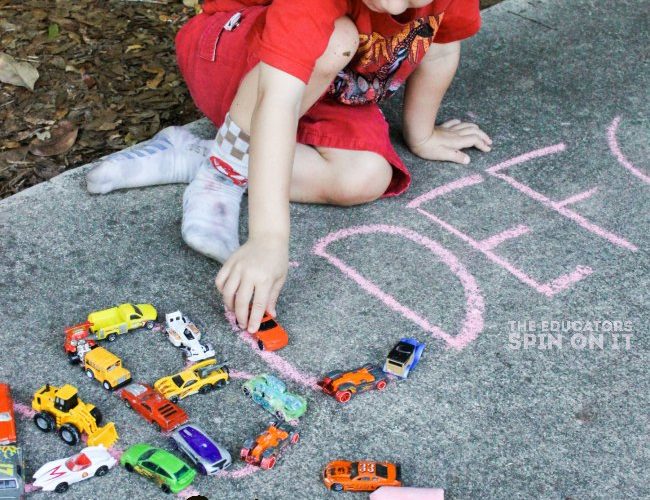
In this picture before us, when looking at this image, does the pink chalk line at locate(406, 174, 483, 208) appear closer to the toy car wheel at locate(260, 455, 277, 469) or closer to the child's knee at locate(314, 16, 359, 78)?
the child's knee at locate(314, 16, 359, 78)

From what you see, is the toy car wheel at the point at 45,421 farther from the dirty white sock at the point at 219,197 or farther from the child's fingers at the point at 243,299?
the dirty white sock at the point at 219,197

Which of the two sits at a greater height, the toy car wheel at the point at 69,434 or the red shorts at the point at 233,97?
the red shorts at the point at 233,97

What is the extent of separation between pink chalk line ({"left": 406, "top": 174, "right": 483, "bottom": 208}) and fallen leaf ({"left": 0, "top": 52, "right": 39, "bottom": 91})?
4.28ft

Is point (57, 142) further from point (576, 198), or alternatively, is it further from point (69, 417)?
point (576, 198)

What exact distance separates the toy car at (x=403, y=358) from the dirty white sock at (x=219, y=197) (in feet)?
1.58

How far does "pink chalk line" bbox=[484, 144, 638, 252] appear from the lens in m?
2.20

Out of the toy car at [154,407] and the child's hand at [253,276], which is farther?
the child's hand at [253,276]

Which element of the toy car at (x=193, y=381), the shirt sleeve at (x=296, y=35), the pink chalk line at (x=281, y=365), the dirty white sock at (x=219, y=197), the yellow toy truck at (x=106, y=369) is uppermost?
the shirt sleeve at (x=296, y=35)

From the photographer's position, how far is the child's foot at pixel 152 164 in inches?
87.8

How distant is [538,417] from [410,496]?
35cm

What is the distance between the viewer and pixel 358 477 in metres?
1.52

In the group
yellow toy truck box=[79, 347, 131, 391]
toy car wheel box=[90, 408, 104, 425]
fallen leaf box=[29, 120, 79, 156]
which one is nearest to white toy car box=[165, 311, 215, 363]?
yellow toy truck box=[79, 347, 131, 391]

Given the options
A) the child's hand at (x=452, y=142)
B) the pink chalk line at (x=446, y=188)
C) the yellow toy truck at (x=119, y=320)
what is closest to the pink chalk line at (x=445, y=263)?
the pink chalk line at (x=446, y=188)

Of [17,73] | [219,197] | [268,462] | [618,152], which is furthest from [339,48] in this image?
[17,73]
